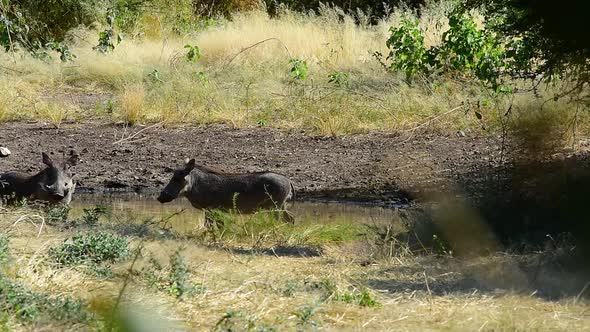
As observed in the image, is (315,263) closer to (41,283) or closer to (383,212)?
(41,283)

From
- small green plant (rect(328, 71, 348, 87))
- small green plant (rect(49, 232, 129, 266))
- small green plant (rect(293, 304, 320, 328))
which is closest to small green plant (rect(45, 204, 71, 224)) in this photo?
small green plant (rect(49, 232, 129, 266))

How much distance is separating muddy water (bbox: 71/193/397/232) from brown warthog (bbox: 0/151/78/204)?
448 millimetres

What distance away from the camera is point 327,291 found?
6.63 metres

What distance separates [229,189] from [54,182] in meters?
1.89

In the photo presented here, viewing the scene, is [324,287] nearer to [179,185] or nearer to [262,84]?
[179,185]

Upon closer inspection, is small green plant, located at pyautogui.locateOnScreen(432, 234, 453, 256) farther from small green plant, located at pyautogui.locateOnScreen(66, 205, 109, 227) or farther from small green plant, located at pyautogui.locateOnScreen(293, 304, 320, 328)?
small green plant, located at pyautogui.locateOnScreen(66, 205, 109, 227)

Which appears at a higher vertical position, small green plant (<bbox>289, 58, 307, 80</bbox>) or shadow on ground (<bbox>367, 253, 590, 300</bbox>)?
shadow on ground (<bbox>367, 253, 590, 300</bbox>)

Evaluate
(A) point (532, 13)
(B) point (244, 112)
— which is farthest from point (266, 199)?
(B) point (244, 112)

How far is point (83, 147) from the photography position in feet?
49.5

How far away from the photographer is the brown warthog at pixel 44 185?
11023 millimetres

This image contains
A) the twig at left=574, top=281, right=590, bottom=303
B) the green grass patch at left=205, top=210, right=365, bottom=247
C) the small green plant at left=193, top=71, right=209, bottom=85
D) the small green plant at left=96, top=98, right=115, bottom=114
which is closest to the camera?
the twig at left=574, top=281, right=590, bottom=303

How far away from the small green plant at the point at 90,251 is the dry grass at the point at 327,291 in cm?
13

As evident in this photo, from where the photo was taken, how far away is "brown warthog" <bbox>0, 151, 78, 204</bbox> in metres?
11.0

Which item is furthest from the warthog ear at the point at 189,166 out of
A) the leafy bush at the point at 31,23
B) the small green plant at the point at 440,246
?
the small green plant at the point at 440,246
